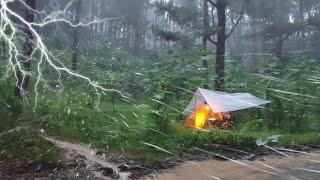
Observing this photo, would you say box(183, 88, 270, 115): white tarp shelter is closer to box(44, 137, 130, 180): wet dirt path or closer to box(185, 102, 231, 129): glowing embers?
box(185, 102, 231, 129): glowing embers

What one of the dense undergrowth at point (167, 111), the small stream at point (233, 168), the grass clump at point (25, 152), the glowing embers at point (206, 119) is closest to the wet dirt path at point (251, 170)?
the small stream at point (233, 168)

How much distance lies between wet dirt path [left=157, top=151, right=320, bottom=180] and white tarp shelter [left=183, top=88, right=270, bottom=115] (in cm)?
346

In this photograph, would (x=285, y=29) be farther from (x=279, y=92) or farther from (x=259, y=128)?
(x=259, y=128)

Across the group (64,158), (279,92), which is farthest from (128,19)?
(64,158)

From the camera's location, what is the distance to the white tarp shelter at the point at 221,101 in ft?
61.7

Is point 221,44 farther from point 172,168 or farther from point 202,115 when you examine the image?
point 172,168

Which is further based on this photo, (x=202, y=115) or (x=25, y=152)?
(x=202, y=115)

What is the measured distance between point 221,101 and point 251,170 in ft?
18.2

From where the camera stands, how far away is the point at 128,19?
47125 millimetres

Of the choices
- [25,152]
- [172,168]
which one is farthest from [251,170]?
[25,152]

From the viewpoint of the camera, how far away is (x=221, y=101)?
62.7ft

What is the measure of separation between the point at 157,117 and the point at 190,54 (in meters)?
7.98

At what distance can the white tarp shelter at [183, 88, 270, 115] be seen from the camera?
61.7 feet

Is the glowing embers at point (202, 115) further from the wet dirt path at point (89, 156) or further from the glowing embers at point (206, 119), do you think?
the wet dirt path at point (89, 156)
